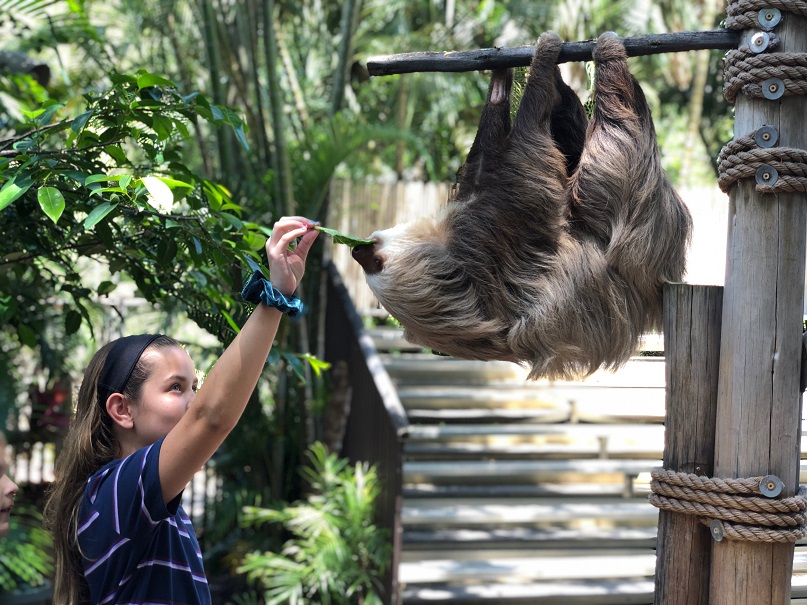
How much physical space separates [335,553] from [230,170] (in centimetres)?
308

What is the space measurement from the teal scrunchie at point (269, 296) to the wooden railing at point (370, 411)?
3297 millimetres

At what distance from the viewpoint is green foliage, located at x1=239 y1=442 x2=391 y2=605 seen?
15.7ft

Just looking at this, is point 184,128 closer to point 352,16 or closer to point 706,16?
point 352,16

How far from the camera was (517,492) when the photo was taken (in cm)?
559

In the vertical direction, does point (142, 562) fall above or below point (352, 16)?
below

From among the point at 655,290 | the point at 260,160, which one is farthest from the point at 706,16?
the point at 655,290

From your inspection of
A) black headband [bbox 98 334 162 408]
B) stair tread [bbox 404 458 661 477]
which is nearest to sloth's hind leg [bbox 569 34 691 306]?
black headband [bbox 98 334 162 408]

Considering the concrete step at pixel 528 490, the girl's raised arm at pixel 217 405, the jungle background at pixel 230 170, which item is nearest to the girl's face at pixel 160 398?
the girl's raised arm at pixel 217 405

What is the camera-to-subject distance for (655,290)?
1.83 m

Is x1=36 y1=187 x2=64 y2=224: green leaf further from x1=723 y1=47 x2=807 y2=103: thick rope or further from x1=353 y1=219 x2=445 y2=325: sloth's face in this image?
x1=723 y1=47 x2=807 y2=103: thick rope

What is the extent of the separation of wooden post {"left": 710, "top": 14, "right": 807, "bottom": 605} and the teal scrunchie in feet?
3.02

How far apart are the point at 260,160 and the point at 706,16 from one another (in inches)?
227

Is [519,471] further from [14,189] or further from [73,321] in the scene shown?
[14,189]

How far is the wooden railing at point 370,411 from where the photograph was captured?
4.71 m
